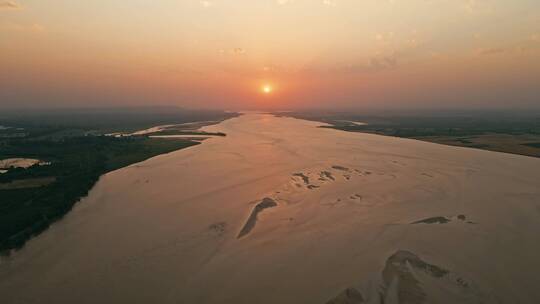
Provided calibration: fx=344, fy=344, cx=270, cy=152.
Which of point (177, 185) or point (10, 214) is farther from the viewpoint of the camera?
point (177, 185)

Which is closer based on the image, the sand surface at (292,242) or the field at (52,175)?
the sand surface at (292,242)

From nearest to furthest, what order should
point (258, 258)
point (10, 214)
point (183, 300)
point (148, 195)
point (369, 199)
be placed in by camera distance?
point (183, 300) < point (258, 258) < point (10, 214) < point (369, 199) < point (148, 195)

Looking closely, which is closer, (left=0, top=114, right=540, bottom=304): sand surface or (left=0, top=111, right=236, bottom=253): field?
(left=0, top=114, right=540, bottom=304): sand surface

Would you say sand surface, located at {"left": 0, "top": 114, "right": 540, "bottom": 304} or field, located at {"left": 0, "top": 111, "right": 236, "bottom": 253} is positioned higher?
sand surface, located at {"left": 0, "top": 114, "right": 540, "bottom": 304}

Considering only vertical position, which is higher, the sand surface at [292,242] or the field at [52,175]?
the sand surface at [292,242]

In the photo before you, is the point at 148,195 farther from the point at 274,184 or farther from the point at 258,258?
the point at 258,258

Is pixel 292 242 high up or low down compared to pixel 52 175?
up

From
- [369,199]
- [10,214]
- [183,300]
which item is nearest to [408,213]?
[369,199]

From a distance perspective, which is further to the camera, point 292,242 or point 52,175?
point 52,175
